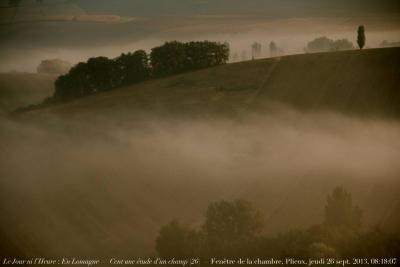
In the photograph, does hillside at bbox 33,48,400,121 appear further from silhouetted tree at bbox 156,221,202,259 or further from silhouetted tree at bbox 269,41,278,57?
silhouetted tree at bbox 156,221,202,259

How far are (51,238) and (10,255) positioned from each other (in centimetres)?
343

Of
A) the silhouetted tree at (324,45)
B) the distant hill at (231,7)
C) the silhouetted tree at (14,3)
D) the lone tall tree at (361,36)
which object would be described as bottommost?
the silhouetted tree at (324,45)

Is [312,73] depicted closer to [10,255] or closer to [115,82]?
[115,82]

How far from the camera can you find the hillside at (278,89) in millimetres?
49156

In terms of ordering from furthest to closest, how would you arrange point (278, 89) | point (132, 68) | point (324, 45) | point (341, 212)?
point (324, 45) → point (132, 68) → point (278, 89) → point (341, 212)

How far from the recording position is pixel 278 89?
55.0 metres

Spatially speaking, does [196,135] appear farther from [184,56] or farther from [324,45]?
[324,45]

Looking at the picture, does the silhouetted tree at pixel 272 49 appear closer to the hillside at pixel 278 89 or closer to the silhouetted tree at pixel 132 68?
the hillside at pixel 278 89

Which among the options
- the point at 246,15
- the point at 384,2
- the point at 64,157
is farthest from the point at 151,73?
the point at 384,2

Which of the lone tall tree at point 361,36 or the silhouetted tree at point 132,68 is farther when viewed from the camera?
the silhouetted tree at point 132,68

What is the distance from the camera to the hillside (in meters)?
49.2

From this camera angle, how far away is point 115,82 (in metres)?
63.0

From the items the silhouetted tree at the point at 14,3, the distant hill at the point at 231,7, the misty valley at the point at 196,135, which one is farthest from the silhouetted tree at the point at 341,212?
the silhouetted tree at the point at 14,3

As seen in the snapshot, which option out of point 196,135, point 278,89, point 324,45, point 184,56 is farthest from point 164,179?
point 324,45
